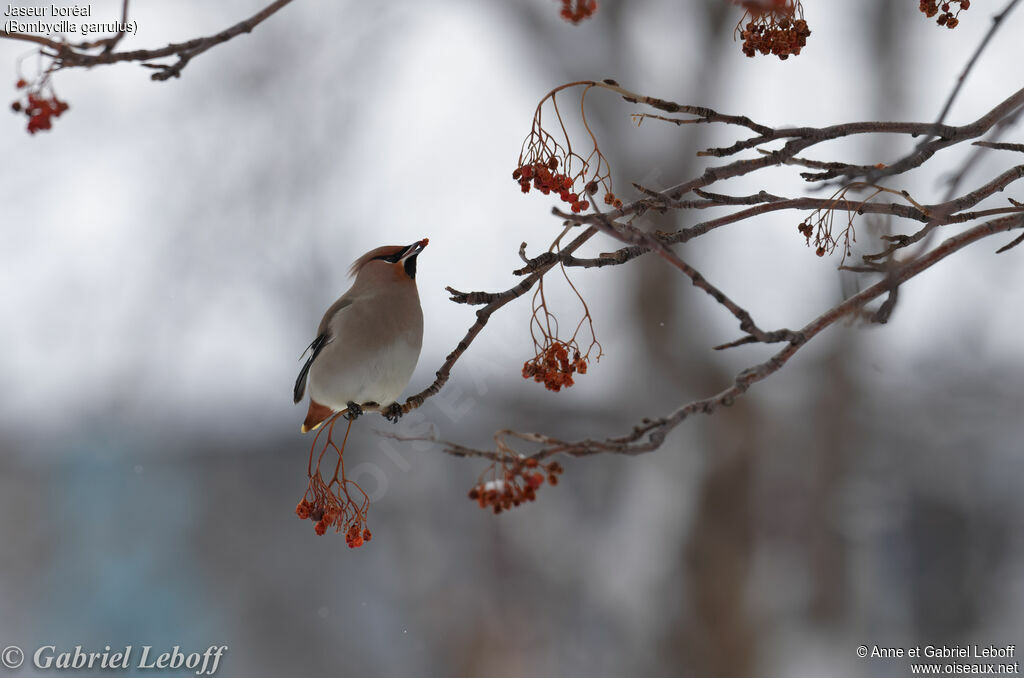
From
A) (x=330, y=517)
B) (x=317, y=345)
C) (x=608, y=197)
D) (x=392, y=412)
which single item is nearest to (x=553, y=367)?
(x=608, y=197)

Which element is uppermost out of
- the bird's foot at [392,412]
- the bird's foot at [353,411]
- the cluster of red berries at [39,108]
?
the cluster of red berries at [39,108]

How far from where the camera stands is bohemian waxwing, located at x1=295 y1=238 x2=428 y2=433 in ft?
5.33

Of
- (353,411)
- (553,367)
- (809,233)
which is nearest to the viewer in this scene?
(553,367)

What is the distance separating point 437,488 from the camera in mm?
4492

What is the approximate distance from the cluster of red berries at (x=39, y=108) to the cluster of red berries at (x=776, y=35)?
31.8 inches

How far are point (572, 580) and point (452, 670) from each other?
2.36ft

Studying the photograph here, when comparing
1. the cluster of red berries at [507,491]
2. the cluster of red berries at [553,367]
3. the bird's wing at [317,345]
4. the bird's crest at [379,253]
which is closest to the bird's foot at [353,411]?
the bird's wing at [317,345]

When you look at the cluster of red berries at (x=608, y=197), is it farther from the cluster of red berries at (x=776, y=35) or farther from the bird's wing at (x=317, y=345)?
the bird's wing at (x=317, y=345)

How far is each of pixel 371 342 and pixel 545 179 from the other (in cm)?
64

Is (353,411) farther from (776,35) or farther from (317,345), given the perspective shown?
(776,35)

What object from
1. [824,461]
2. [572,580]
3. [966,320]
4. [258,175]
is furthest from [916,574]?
[258,175]

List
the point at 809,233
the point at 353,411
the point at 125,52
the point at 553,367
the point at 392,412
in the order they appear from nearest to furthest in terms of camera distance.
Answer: the point at 125,52, the point at 553,367, the point at 809,233, the point at 353,411, the point at 392,412

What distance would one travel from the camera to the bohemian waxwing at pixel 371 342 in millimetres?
1626

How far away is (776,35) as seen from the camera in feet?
3.80
